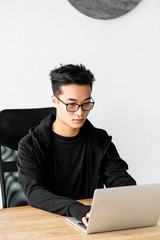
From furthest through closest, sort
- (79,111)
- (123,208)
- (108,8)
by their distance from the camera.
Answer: (108,8)
(79,111)
(123,208)

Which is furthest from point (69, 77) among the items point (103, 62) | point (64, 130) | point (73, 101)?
point (103, 62)

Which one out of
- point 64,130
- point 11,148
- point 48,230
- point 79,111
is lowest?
point 48,230

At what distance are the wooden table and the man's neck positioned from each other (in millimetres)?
504

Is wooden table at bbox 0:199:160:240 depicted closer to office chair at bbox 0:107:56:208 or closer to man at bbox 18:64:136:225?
man at bbox 18:64:136:225

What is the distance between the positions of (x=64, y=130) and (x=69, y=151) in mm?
110

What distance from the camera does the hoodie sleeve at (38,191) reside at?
149 cm

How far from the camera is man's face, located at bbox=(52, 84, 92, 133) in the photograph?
1.81 metres


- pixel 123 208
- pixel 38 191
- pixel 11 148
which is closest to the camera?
pixel 123 208

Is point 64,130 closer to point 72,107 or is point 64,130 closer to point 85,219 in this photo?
point 72,107

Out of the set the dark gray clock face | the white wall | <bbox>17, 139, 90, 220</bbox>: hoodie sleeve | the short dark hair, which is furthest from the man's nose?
the dark gray clock face

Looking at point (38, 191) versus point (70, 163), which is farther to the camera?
point (70, 163)

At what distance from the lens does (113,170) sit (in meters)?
1.96

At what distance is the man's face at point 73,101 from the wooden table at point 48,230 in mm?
460

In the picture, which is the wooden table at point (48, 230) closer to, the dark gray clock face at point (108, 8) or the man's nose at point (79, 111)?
the man's nose at point (79, 111)
